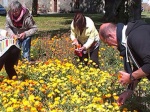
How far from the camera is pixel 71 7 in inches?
2078

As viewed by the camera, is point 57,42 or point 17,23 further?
point 57,42

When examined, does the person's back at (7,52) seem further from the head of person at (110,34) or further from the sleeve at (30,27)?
the head of person at (110,34)

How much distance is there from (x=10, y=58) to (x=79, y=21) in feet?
4.31

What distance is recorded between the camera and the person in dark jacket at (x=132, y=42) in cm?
386

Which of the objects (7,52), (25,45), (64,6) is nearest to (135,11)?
(25,45)

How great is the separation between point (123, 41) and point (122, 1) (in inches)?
686

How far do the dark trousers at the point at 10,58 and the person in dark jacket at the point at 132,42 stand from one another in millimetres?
2233

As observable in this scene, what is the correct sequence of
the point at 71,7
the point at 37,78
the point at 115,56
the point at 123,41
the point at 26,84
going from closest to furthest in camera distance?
1. the point at 123,41
2. the point at 26,84
3. the point at 37,78
4. the point at 115,56
5. the point at 71,7

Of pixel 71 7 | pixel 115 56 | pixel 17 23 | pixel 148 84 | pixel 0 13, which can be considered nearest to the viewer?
pixel 148 84

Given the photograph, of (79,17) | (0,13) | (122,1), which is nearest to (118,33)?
(79,17)

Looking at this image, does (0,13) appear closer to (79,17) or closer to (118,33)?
(79,17)

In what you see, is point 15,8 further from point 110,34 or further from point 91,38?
point 110,34

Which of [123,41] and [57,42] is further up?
[123,41]

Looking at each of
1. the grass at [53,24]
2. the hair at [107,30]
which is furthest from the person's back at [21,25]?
the grass at [53,24]
